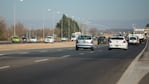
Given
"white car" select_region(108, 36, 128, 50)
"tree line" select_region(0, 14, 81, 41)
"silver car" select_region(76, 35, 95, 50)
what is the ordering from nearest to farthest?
"silver car" select_region(76, 35, 95, 50) < "white car" select_region(108, 36, 128, 50) < "tree line" select_region(0, 14, 81, 41)

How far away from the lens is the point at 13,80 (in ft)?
A: 42.1

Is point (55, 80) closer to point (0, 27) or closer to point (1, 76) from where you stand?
point (1, 76)

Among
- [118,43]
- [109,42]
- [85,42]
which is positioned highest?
[85,42]

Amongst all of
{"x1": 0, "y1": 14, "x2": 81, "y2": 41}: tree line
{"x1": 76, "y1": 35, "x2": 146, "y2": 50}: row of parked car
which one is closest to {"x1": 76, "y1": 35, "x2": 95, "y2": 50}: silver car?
{"x1": 76, "y1": 35, "x2": 146, "y2": 50}: row of parked car

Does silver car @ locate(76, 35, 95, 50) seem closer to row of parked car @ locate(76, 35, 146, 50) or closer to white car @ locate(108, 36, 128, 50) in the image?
row of parked car @ locate(76, 35, 146, 50)

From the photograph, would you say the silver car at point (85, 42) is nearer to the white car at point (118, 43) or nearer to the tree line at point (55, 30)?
the white car at point (118, 43)

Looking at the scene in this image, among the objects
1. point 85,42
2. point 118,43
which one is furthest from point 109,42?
point 85,42

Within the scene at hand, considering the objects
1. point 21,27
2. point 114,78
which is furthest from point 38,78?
point 21,27

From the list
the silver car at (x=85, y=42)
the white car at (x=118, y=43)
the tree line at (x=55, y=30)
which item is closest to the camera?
the silver car at (x=85, y=42)

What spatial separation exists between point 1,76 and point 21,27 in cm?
15229

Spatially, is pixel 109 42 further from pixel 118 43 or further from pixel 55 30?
pixel 55 30

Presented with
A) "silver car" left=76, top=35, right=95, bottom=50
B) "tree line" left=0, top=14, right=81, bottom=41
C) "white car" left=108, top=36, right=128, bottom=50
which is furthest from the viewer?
"tree line" left=0, top=14, right=81, bottom=41

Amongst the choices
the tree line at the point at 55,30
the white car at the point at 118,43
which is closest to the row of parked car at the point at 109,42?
the white car at the point at 118,43

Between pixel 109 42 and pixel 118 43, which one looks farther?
pixel 109 42
